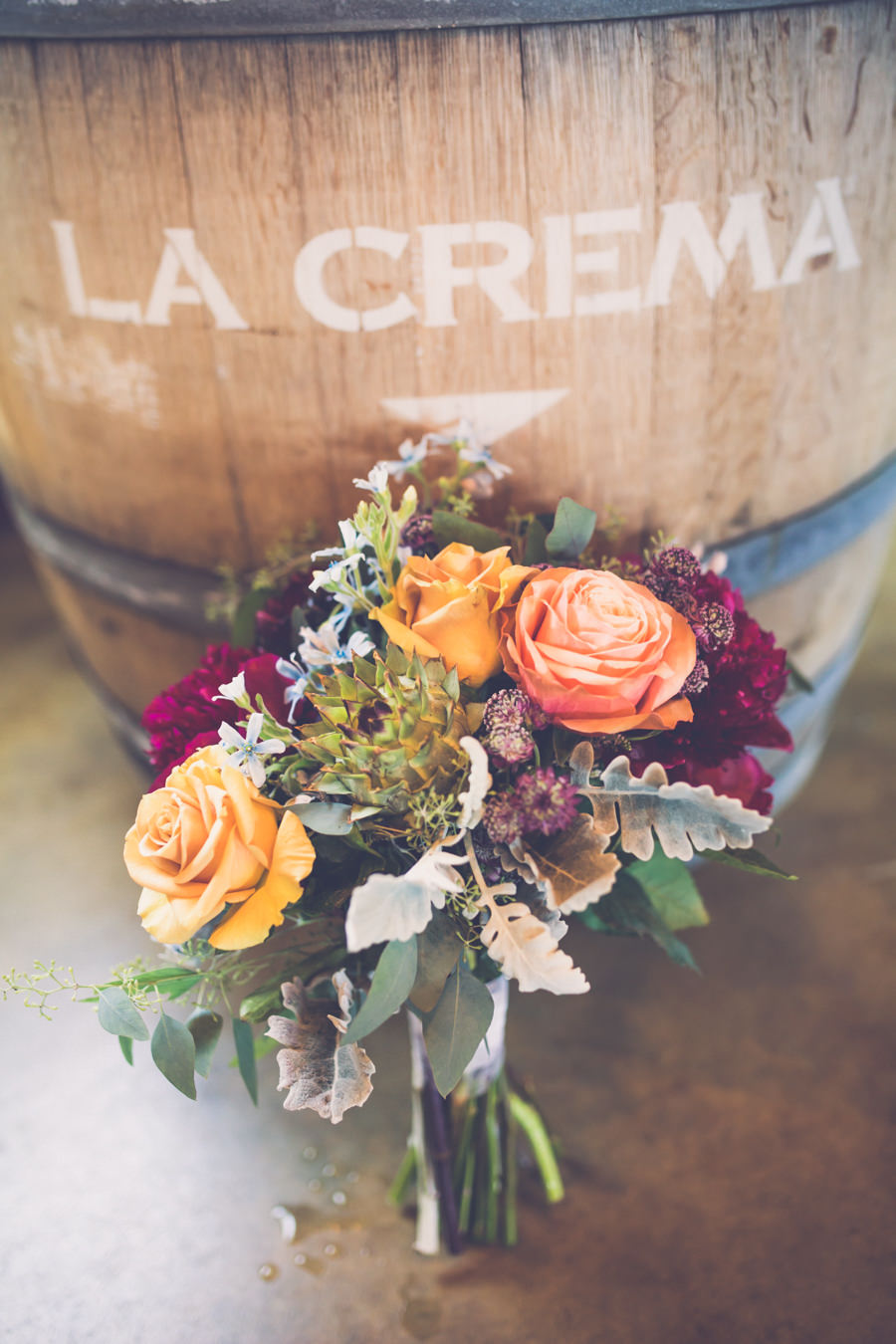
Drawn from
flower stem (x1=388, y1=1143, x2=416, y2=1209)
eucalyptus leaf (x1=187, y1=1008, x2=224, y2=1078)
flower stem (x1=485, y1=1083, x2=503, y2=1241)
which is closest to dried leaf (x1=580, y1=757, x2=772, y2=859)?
eucalyptus leaf (x1=187, y1=1008, x2=224, y2=1078)

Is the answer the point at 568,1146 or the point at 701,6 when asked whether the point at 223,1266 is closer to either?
the point at 568,1146

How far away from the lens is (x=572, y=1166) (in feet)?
3.49

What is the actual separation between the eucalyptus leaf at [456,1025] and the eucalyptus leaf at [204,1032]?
16 centimetres

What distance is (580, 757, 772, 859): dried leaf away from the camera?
60cm

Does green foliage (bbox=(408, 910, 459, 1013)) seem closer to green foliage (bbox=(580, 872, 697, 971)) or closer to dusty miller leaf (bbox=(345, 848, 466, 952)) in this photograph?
dusty miller leaf (bbox=(345, 848, 466, 952))

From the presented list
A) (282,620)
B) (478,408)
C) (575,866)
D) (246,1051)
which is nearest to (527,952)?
(575,866)

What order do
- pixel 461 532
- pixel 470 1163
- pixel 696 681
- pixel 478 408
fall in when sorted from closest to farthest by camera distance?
pixel 696 681 → pixel 461 532 → pixel 478 408 → pixel 470 1163

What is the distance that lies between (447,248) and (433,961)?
0.58 meters

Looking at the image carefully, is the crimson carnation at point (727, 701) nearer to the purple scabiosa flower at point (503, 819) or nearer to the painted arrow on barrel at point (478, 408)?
the purple scabiosa flower at point (503, 819)

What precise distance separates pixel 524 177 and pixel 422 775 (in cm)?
51

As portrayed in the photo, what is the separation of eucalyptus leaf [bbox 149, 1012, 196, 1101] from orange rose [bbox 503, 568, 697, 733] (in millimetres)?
329

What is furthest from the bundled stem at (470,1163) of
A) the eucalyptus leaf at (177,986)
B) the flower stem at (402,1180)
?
the eucalyptus leaf at (177,986)

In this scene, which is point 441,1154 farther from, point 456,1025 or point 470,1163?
point 456,1025

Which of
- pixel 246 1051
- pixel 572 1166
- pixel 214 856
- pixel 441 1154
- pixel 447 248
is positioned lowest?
pixel 572 1166
